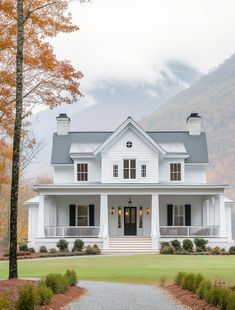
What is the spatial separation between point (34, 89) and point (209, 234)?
22.9 meters

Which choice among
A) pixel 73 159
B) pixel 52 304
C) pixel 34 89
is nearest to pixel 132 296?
pixel 52 304

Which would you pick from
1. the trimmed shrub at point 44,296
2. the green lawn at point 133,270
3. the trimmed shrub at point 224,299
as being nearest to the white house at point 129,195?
the green lawn at point 133,270

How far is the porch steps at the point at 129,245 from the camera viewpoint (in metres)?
37.4

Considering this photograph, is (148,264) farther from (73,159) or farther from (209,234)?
(73,159)

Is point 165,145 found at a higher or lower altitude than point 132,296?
higher

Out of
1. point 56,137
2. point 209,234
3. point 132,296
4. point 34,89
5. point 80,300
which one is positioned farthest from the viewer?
point 56,137

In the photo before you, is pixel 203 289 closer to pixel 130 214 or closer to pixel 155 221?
pixel 155 221

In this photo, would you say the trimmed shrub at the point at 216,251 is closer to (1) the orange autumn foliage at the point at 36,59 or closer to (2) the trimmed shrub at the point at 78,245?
(2) the trimmed shrub at the point at 78,245

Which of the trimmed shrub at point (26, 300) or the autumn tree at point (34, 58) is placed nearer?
the trimmed shrub at point (26, 300)

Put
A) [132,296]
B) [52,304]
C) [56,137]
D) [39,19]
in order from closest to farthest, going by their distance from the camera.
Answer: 1. [52,304]
2. [132,296]
3. [39,19]
4. [56,137]

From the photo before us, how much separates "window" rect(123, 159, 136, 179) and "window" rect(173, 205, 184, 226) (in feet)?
13.3

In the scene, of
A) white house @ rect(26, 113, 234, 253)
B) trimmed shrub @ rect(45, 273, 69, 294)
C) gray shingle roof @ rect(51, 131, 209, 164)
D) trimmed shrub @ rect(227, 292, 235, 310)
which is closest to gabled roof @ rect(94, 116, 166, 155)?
white house @ rect(26, 113, 234, 253)

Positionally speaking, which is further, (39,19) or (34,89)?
(34,89)

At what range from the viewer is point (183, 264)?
26516 mm
